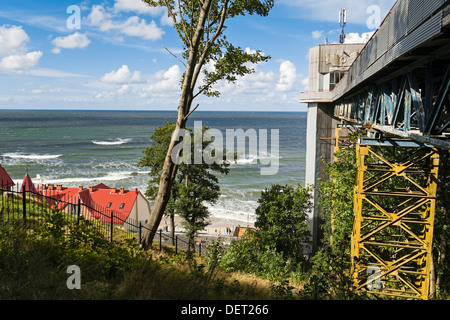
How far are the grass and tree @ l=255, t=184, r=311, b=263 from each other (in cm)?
1481

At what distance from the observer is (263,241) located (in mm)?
21234

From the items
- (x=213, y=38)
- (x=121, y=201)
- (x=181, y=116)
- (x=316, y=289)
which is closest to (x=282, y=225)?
(x=181, y=116)

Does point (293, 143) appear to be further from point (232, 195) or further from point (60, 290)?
point (60, 290)

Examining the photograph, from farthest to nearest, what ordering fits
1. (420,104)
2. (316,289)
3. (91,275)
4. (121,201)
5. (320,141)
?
(121,201)
(320,141)
(91,275)
(420,104)
(316,289)

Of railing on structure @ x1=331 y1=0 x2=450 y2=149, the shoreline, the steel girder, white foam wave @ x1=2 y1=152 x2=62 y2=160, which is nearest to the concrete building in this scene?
the shoreline

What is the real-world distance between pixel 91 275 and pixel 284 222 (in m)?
17.2

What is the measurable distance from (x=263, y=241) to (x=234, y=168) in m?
40.9

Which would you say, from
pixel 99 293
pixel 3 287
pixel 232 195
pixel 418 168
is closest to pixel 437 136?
pixel 418 168

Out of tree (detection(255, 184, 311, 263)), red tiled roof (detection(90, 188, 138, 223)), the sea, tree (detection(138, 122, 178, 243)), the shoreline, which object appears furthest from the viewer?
the sea

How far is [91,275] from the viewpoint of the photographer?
6.30 meters

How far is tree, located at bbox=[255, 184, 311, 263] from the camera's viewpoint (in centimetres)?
2148

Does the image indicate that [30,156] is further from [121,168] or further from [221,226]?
[221,226]

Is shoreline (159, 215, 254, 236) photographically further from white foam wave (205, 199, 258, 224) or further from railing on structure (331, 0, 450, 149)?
railing on structure (331, 0, 450, 149)

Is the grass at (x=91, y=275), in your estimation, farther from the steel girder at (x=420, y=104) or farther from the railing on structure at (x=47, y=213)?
the steel girder at (x=420, y=104)
